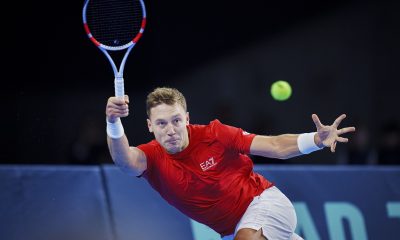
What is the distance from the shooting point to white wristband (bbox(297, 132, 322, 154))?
5.82 metres

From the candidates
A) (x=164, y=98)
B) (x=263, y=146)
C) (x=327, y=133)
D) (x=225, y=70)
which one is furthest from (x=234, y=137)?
(x=225, y=70)

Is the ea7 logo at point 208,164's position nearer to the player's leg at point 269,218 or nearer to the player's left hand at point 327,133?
the player's leg at point 269,218

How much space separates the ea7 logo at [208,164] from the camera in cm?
609

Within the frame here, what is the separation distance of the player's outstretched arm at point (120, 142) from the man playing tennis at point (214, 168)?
1 cm

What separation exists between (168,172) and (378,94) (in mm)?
6784

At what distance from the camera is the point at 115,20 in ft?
22.1

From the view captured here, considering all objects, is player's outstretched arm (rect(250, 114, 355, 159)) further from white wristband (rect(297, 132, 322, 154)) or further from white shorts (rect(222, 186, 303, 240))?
white shorts (rect(222, 186, 303, 240))

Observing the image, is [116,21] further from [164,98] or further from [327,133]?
[327,133]

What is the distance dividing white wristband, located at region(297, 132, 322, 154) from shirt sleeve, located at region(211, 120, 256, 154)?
375 millimetres

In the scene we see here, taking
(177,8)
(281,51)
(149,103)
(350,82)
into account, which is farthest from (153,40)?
(149,103)

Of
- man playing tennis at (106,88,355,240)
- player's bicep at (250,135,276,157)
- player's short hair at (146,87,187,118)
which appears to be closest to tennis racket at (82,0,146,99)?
player's short hair at (146,87,187,118)

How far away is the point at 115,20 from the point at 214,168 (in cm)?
158

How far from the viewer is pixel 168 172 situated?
6.07 m

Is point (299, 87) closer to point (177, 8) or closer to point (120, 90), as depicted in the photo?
point (177, 8)
